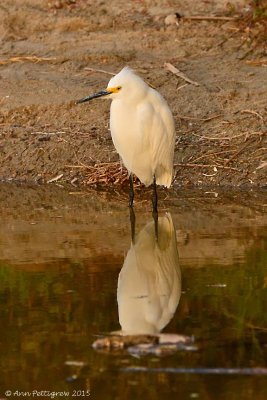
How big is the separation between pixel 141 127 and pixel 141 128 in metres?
0.01

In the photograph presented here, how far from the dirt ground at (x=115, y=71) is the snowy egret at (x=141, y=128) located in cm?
57

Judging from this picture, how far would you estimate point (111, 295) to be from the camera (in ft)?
21.3

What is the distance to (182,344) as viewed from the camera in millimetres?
5582

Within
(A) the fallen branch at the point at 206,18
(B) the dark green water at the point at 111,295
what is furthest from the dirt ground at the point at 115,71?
(B) the dark green water at the point at 111,295

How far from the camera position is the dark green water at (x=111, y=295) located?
17.2 ft

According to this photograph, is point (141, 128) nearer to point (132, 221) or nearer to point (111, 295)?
point (132, 221)

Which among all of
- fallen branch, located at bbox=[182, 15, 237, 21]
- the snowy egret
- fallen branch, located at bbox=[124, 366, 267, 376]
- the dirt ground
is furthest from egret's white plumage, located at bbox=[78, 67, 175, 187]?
fallen branch, located at bbox=[124, 366, 267, 376]

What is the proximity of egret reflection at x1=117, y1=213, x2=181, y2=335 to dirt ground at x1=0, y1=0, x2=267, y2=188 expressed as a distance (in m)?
1.99

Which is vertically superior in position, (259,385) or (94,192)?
(259,385)

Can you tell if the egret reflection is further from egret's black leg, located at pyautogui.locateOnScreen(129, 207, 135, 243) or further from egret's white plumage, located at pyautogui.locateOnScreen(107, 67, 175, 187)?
egret's white plumage, located at pyautogui.locateOnScreen(107, 67, 175, 187)

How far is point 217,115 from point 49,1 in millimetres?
3073

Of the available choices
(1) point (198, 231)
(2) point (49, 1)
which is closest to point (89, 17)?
(2) point (49, 1)

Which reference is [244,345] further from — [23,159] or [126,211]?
[23,159]

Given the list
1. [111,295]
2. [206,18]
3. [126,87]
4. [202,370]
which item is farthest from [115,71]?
[202,370]
